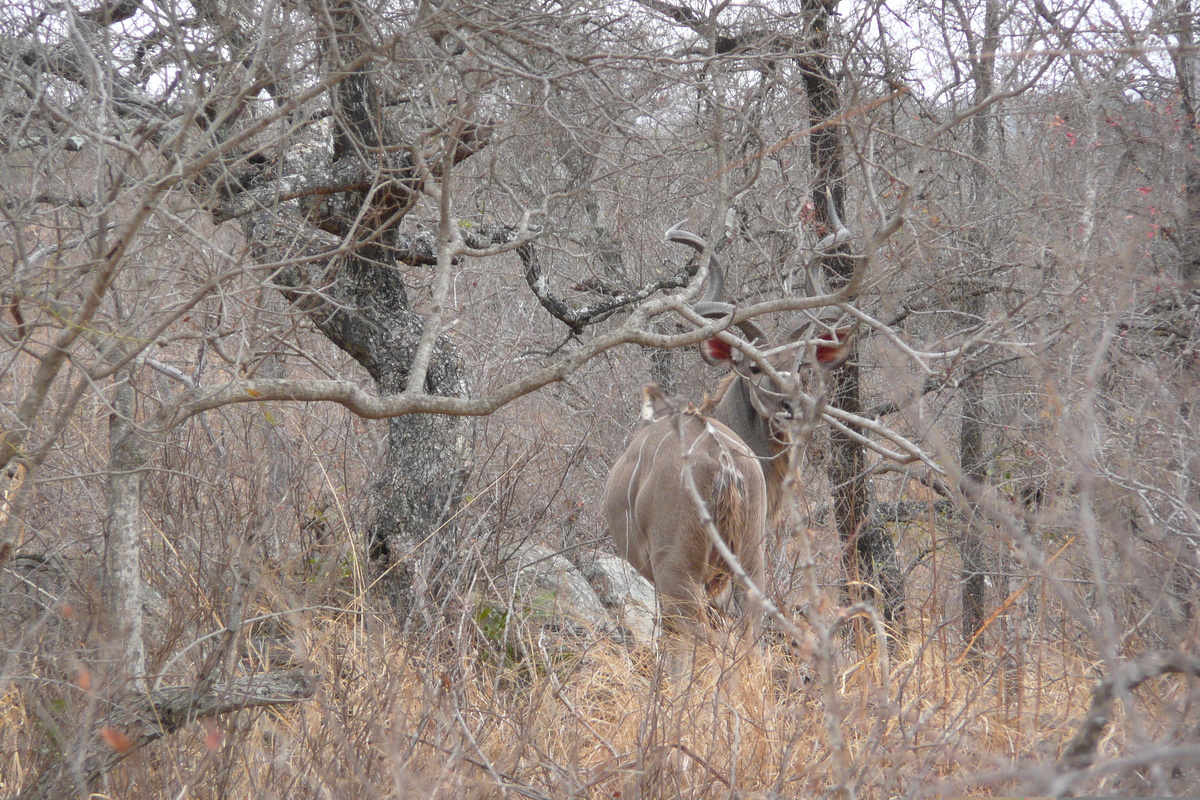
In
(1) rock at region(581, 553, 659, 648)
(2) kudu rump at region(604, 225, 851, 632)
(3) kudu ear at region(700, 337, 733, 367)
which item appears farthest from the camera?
(1) rock at region(581, 553, 659, 648)

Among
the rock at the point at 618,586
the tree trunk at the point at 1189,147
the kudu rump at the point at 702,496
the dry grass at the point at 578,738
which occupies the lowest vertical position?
the rock at the point at 618,586

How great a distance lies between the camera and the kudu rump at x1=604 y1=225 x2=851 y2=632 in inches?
197

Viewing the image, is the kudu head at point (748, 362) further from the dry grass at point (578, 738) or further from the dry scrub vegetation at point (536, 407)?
the dry grass at point (578, 738)

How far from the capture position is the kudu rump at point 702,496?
5.02 metres

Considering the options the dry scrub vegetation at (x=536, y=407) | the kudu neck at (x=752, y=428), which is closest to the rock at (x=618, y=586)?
the dry scrub vegetation at (x=536, y=407)

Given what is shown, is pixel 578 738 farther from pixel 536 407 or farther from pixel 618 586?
pixel 536 407

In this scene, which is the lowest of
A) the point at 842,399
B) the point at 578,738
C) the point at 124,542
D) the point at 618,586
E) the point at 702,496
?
the point at 618,586

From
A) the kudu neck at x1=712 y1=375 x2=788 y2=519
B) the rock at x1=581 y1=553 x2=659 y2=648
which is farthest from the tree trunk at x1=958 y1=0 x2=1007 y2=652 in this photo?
the rock at x1=581 y1=553 x2=659 y2=648

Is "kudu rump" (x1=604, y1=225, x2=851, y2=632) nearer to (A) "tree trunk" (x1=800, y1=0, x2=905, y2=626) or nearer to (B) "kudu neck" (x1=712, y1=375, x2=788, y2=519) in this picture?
(B) "kudu neck" (x1=712, y1=375, x2=788, y2=519)

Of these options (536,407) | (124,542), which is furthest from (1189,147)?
(124,542)

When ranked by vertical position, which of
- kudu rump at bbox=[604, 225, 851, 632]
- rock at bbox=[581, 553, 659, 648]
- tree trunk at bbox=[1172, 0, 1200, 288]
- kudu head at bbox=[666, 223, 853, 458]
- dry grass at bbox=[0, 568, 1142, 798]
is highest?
tree trunk at bbox=[1172, 0, 1200, 288]

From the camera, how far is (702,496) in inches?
203

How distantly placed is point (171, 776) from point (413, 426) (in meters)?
3.07

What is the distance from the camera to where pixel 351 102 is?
5.44 meters
